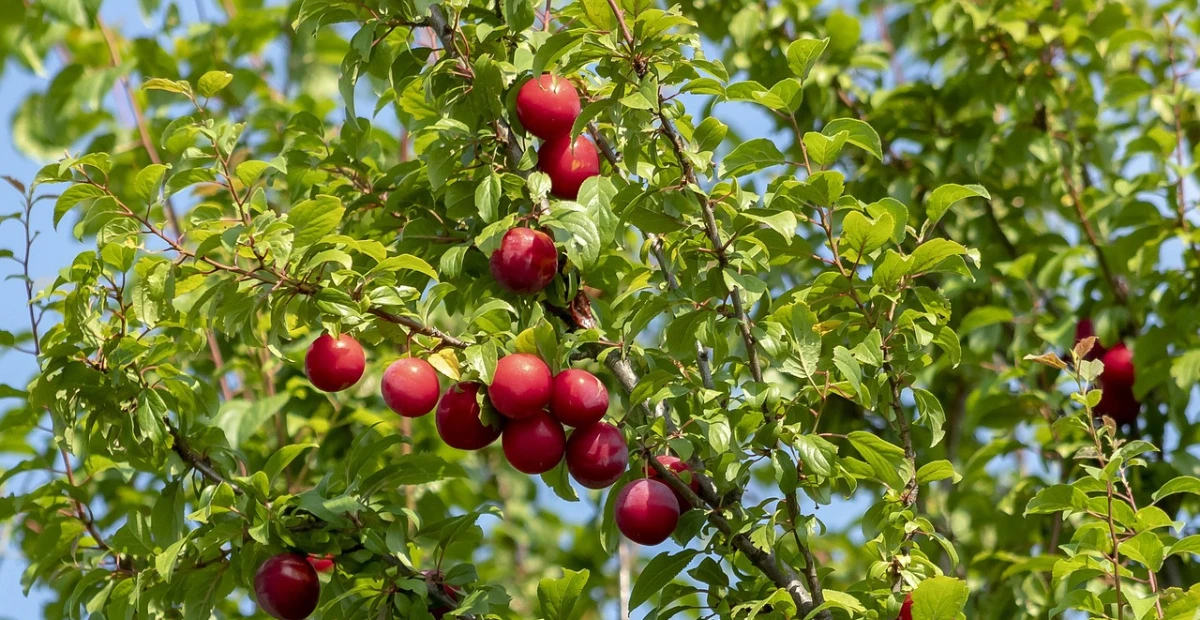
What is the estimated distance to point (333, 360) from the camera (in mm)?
2205

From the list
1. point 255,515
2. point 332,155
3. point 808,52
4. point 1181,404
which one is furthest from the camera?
point 1181,404

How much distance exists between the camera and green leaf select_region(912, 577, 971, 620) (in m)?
1.94

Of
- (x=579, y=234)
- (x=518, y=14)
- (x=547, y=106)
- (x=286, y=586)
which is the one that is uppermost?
(x=518, y=14)

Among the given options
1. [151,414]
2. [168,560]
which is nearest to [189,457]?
[151,414]

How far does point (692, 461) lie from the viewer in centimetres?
228

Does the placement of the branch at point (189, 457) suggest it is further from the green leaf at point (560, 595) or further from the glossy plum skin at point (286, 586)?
the green leaf at point (560, 595)

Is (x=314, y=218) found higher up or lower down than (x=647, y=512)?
higher up

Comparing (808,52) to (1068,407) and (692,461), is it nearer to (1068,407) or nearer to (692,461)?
(692,461)

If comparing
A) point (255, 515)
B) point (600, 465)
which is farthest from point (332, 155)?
point (600, 465)

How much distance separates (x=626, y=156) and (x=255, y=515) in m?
0.90

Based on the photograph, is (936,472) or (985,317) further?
(985,317)

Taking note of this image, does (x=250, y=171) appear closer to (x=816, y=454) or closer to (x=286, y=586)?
(x=286, y=586)

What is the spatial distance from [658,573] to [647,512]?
7.3 inches

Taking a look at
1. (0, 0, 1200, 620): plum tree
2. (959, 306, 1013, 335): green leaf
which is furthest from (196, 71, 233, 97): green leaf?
(959, 306, 1013, 335): green leaf
